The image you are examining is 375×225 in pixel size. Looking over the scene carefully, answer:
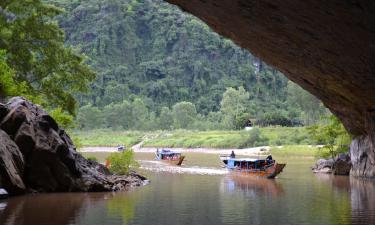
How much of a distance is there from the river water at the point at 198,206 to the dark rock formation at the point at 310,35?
4.93 meters

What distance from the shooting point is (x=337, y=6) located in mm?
10266

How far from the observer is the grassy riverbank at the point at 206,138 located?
268 feet

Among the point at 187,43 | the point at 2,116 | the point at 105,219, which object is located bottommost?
the point at 105,219

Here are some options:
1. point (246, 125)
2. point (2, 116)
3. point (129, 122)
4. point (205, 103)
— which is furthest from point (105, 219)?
point (205, 103)

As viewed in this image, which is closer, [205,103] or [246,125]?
[246,125]

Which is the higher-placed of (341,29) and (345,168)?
(341,29)

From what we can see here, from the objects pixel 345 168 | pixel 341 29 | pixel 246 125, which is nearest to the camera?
pixel 341 29

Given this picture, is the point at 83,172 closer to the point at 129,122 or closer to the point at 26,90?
the point at 26,90

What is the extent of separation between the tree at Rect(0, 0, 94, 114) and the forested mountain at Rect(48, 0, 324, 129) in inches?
4286

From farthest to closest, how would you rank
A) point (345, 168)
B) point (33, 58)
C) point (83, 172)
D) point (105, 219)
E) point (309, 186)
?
1. point (345, 168)
2. point (33, 58)
3. point (309, 186)
4. point (83, 172)
5. point (105, 219)

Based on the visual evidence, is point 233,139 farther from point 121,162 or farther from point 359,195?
point 359,195

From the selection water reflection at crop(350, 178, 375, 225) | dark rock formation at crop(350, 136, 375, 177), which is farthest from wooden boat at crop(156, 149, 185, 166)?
water reflection at crop(350, 178, 375, 225)

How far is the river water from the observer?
17.4 metres

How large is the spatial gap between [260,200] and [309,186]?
26.1 feet
